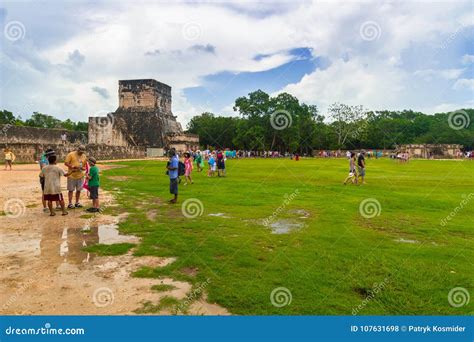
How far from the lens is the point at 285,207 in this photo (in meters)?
10.8

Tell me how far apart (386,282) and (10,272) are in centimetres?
497

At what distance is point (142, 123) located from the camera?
50812 mm

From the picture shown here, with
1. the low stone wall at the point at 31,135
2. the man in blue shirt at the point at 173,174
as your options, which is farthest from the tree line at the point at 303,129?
the man in blue shirt at the point at 173,174

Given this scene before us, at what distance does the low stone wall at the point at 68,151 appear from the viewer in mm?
28406

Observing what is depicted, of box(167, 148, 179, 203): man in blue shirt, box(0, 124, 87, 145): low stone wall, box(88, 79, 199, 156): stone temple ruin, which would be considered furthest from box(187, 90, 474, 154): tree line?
box(167, 148, 179, 203): man in blue shirt

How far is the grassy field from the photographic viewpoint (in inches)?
177

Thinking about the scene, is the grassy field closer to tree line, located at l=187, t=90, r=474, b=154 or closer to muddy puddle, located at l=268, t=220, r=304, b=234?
muddy puddle, located at l=268, t=220, r=304, b=234

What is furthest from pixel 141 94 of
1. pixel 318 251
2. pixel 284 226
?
pixel 318 251

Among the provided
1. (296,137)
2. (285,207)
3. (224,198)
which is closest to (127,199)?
(224,198)

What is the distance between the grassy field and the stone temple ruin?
3719cm

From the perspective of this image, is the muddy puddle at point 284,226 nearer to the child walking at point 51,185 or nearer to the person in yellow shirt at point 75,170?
the child walking at point 51,185

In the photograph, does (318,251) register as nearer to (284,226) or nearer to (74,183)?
(284,226)

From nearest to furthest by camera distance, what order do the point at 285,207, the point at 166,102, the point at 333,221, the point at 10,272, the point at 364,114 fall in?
the point at 10,272 < the point at 333,221 < the point at 285,207 < the point at 166,102 < the point at 364,114

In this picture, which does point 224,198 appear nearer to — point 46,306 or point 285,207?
point 285,207
